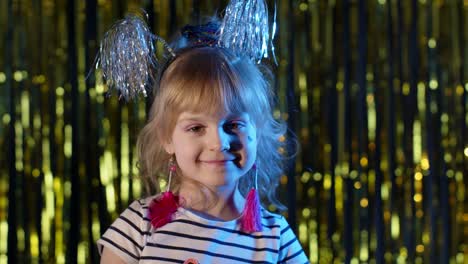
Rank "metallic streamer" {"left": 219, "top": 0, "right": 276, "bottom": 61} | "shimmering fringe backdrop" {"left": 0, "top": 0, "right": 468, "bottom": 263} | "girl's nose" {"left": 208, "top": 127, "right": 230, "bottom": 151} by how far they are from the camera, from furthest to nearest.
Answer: "shimmering fringe backdrop" {"left": 0, "top": 0, "right": 468, "bottom": 263} → "metallic streamer" {"left": 219, "top": 0, "right": 276, "bottom": 61} → "girl's nose" {"left": 208, "top": 127, "right": 230, "bottom": 151}

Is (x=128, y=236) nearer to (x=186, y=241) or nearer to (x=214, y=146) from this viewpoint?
(x=186, y=241)

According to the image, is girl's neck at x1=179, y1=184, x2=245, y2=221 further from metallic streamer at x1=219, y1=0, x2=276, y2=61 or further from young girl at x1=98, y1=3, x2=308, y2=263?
metallic streamer at x1=219, y1=0, x2=276, y2=61

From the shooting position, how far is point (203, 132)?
1.41m

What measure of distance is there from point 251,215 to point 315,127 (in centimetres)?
56

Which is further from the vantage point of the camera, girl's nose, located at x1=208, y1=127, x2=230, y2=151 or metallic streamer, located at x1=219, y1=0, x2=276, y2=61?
metallic streamer, located at x1=219, y1=0, x2=276, y2=61

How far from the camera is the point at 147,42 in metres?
1.57

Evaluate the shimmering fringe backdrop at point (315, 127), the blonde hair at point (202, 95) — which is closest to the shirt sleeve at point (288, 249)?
the blonde hair at point (202, 95)

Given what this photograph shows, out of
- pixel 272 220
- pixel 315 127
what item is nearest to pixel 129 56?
pixel 272 220

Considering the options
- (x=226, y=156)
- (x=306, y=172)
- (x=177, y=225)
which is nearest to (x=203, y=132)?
(x=226, y=156)

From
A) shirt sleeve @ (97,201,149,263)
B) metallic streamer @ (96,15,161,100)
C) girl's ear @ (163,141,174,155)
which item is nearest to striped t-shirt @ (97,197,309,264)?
shirt sleeve @ (97,201,149,263)

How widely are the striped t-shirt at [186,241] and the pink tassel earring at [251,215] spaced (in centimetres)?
1

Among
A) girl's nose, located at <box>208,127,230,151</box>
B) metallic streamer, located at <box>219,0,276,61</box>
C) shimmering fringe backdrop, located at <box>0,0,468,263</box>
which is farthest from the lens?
shimmering fringe backdrop, located at <box>0,0,468,263</box>

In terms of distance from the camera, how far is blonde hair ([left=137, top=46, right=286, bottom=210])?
1414 millimetres

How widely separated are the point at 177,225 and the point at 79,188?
55 centimetres
